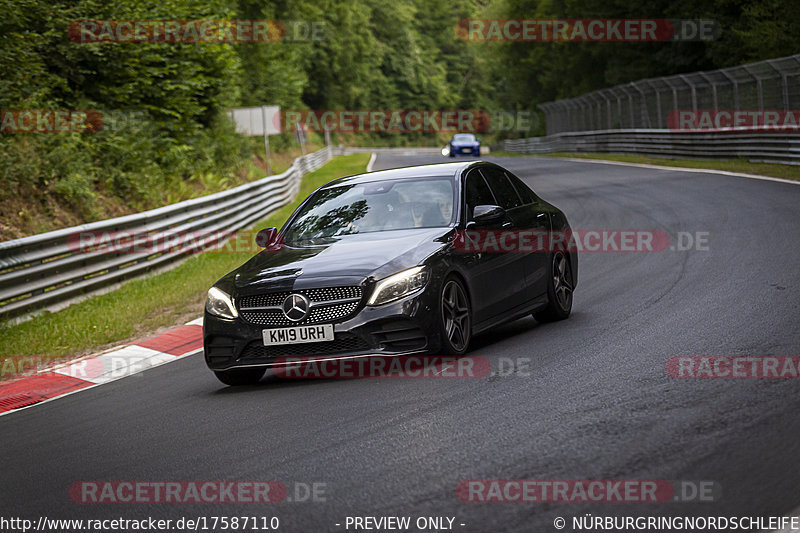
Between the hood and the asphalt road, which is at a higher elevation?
the hood

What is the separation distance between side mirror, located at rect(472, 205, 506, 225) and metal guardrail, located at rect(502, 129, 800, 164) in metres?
19.5

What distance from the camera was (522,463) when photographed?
4723 mm

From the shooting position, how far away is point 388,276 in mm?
7305

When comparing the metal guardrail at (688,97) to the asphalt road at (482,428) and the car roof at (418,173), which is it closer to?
the asphalt road at (482,428)

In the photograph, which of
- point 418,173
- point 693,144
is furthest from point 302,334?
point 693,144

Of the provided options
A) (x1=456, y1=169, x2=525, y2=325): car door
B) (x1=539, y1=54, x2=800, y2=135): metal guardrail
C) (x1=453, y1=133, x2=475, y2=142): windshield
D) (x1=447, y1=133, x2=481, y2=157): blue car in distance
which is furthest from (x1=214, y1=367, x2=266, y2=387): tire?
(x1=453, y1=133, x2=475, y2=142): windshield

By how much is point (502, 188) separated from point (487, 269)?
139 centimetres

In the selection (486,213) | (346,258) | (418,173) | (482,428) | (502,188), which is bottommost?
(482,428)

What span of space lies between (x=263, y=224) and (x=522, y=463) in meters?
17.9

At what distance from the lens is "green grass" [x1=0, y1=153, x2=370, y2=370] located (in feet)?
34.3

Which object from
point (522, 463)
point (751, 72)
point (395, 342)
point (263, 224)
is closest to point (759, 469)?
point (522, 463)

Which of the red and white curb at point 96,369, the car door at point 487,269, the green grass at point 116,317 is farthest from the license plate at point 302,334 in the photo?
the green grass at point 116,317

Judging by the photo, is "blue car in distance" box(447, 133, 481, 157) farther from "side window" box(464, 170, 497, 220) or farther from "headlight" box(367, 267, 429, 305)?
"headlight" box(367, 267, 429, 305)

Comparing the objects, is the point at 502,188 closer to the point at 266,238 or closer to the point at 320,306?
the point at 266,238
